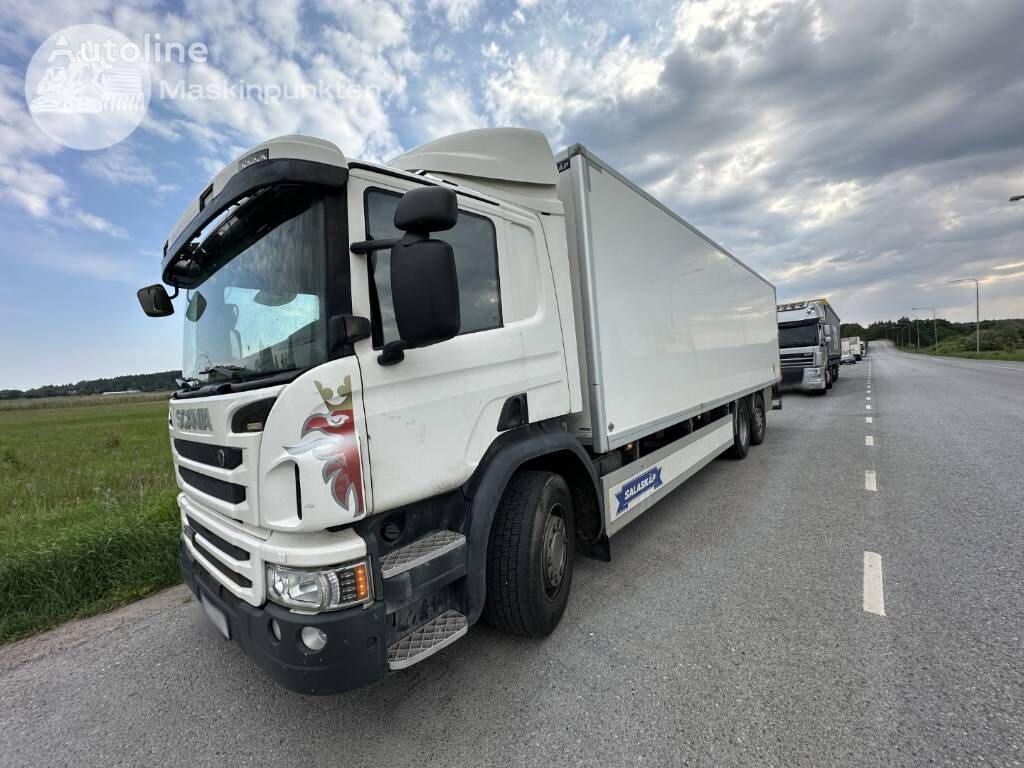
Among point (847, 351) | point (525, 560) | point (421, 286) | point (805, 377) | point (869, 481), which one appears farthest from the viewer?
point (847, 351)

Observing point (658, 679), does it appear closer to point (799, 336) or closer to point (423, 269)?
point (423, 269)

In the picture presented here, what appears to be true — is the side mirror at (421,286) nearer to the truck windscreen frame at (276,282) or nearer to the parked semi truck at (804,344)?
the truck windscreen frame at (276,282)

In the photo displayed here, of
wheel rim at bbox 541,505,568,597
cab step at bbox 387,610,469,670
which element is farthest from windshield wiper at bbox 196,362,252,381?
wheel rim at bbox 541,505,568,597

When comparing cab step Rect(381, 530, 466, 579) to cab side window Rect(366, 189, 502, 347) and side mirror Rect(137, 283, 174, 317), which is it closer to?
cab side window Rect(366, 189, 502, 347)

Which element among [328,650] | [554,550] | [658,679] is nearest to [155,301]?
[328,650]

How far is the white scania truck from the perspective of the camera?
1.81 meters

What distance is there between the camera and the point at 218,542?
7.35ft

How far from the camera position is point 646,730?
6.69 ft

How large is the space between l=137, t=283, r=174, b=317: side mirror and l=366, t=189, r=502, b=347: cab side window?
176cm

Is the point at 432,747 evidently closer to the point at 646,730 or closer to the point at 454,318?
the point at 646,730

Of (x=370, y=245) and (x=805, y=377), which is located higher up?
(x=370, y=245)

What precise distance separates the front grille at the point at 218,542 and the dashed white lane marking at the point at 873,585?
11.1 ft

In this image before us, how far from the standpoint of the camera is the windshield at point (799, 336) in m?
15.6

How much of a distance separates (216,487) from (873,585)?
153 inches
